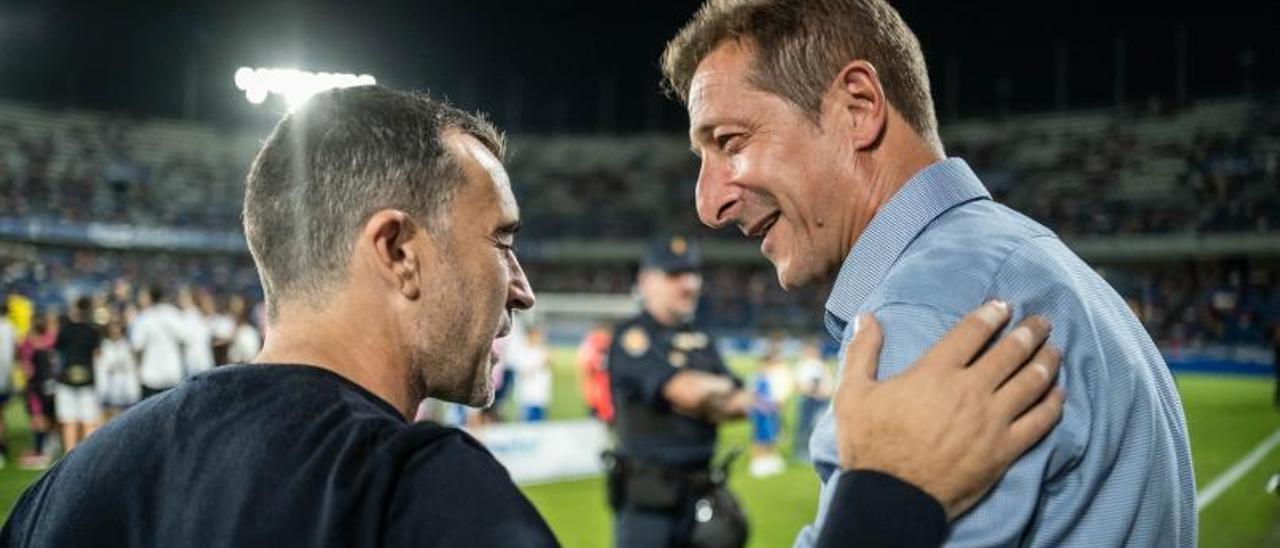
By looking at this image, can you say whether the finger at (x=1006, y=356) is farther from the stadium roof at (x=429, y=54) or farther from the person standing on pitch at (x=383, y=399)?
the stadium roof at (x=429, y=54)

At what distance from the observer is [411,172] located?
158cm

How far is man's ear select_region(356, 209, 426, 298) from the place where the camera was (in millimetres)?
1561

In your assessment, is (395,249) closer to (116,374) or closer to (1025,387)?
(1025,387)

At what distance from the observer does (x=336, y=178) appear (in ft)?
5.17

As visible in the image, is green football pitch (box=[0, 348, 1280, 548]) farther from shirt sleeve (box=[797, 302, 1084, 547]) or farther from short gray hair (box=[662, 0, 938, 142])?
shirt sleeve (box=[797, 302, 1084, 547])

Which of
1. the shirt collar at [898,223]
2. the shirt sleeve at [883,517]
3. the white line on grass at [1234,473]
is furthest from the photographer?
the white line on grass at [1234,473]

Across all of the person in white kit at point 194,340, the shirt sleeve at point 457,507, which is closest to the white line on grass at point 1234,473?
the shirt sleeve at point 457,507

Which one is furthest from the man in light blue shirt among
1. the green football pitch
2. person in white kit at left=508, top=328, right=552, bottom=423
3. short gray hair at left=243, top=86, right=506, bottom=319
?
person in white kit at left=508, top=328, right=552, bottom=423

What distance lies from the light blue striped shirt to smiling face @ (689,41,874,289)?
18 centimetres

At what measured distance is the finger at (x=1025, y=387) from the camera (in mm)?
1349

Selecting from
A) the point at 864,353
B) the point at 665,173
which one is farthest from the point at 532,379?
the point at 665,173

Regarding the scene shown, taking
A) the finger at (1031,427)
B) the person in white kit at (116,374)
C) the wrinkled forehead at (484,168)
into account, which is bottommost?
the person in white kit at (116,374)

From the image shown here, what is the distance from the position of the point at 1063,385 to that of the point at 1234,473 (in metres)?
13.7

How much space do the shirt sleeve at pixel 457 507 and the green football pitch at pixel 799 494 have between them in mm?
4973
